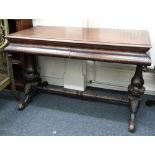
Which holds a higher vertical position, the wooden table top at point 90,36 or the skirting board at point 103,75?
the wooden table top at point 90,36

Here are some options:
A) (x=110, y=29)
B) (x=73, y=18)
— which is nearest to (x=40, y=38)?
(x=73, y=18)

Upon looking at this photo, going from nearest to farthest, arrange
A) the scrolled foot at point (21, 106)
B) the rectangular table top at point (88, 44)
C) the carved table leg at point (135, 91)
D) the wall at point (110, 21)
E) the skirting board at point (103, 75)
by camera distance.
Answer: the rectangular table top at point (88, 44)
the carved table leg at point (135, 91)
the wall at point (110, 21)
the scrolled foot at point (21, 106)
the skirting board at point (103, 75)

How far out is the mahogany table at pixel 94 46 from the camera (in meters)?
1.67

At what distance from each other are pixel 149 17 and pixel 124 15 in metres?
0.23

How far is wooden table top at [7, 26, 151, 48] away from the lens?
173 cm

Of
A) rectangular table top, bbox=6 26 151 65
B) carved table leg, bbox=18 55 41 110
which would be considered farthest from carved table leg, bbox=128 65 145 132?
carved table leg, bbox=18 55 41 110

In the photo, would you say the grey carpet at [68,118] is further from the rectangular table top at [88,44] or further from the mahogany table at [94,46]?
the rectangular table top at [88,44]

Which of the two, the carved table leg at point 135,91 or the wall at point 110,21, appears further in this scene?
the wall at point 110,21

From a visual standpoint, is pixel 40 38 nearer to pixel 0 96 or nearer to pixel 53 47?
pixel 53 47

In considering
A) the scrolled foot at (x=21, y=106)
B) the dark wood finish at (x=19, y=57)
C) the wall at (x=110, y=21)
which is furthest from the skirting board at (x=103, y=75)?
the scrolled foot at (x=21, y=106)

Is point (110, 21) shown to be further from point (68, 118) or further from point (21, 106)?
point (21, 106)

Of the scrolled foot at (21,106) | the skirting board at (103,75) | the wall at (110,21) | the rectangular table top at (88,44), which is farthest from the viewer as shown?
the skirting board at (103,75)

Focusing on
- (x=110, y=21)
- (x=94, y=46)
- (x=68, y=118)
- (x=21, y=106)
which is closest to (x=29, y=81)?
(x=21, y=106)

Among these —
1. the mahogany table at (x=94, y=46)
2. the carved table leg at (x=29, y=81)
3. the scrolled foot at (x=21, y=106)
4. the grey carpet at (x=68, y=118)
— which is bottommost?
the grey carpet at (x=68, y=118)
